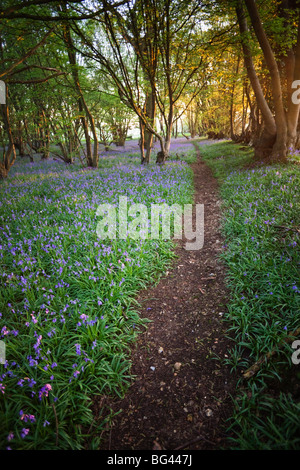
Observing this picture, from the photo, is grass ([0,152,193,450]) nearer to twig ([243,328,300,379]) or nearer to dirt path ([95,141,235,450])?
dirt path ([95,141,235,450])

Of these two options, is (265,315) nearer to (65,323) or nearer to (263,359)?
(263,359)

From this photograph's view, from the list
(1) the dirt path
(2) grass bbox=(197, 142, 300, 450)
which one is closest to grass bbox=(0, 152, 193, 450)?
(1) the dirt path

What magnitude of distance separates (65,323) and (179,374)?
1.59m

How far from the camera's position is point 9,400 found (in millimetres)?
2102

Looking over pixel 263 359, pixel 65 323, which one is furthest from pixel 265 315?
pixel 65 323

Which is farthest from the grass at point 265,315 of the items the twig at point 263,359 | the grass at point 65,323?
the grass at point 65,323

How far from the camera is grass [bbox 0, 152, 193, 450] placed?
6.49 feet

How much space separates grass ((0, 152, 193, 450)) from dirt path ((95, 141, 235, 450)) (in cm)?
20

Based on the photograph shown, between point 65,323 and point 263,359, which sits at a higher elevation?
point 65,323

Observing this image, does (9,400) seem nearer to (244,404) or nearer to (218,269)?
(244,404)

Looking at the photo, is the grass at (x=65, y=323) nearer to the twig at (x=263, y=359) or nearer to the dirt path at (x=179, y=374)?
the dirt path at (x=179, y=374)

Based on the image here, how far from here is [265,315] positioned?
112 inches

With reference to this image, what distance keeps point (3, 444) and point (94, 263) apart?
2.49 metres
